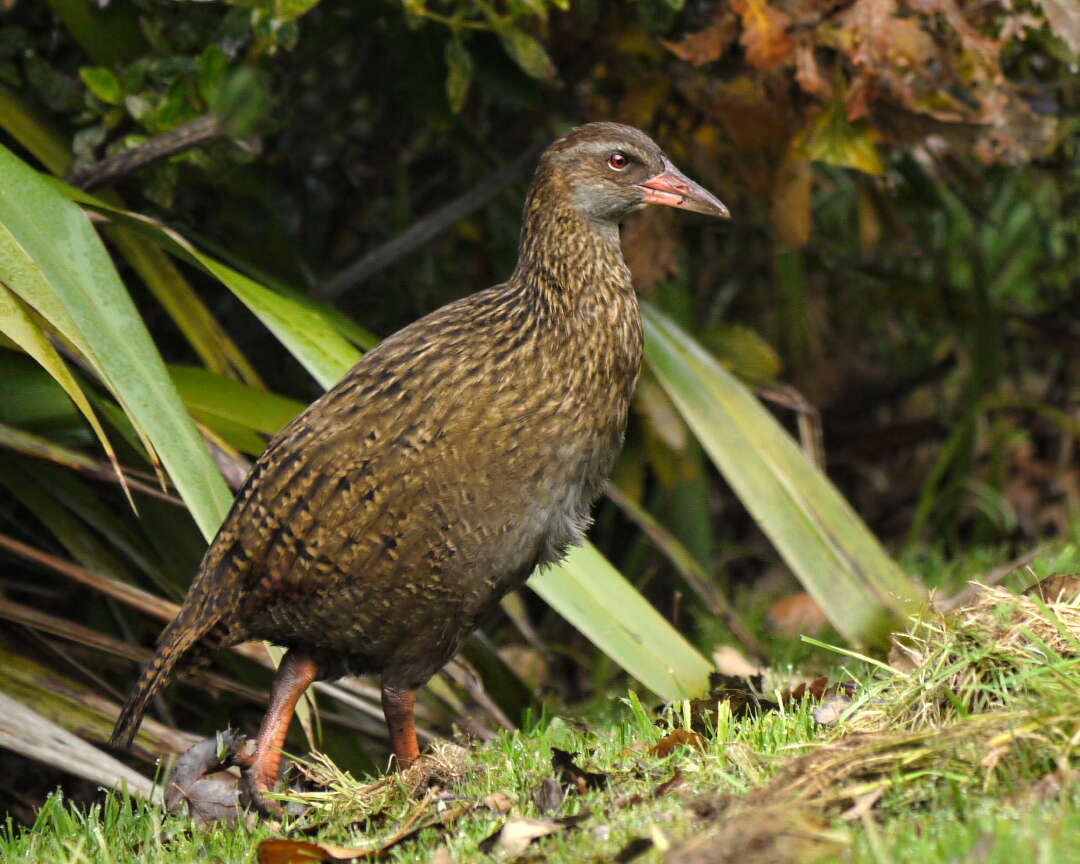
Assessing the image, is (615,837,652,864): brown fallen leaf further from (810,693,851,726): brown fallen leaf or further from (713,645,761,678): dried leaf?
(713,645,761,678): dried leaf

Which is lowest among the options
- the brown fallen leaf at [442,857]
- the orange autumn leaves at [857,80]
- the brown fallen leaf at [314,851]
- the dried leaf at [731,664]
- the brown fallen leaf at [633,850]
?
the dried leaf at [731,664]

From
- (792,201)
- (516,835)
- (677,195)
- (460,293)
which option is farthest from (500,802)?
(460,293)

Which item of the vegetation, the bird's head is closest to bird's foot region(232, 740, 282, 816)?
the vegetation

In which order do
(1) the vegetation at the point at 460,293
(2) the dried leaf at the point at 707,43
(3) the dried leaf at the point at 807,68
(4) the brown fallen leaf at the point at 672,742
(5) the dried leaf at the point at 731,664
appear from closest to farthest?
(4) the brown fallen leaf at the point at 672,742 → (1) the vegetation at the point at 460,293 → (5) the dried leaf at the point at 731,664 → (3) the dried leaf at the point at 807,68 → (2) the dried leaf at the point at 707,43

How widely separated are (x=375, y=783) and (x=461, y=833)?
46 cm

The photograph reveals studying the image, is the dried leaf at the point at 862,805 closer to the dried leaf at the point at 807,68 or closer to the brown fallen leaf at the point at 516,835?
the brown fallen leaf at the point at 516,835

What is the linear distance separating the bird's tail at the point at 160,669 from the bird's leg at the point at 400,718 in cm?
47

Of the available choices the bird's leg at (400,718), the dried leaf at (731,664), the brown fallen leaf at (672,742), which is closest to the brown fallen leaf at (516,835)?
the brown fallen leaf at (672,742)

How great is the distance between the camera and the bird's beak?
379cm

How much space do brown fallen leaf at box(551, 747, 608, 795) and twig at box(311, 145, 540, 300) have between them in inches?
102

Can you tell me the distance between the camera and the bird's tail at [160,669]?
3.52 metres

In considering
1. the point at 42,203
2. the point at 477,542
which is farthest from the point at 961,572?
the point at 42,203

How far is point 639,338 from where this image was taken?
3695 mm

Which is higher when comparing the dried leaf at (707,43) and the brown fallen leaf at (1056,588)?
the dried leaf at (707,43)
